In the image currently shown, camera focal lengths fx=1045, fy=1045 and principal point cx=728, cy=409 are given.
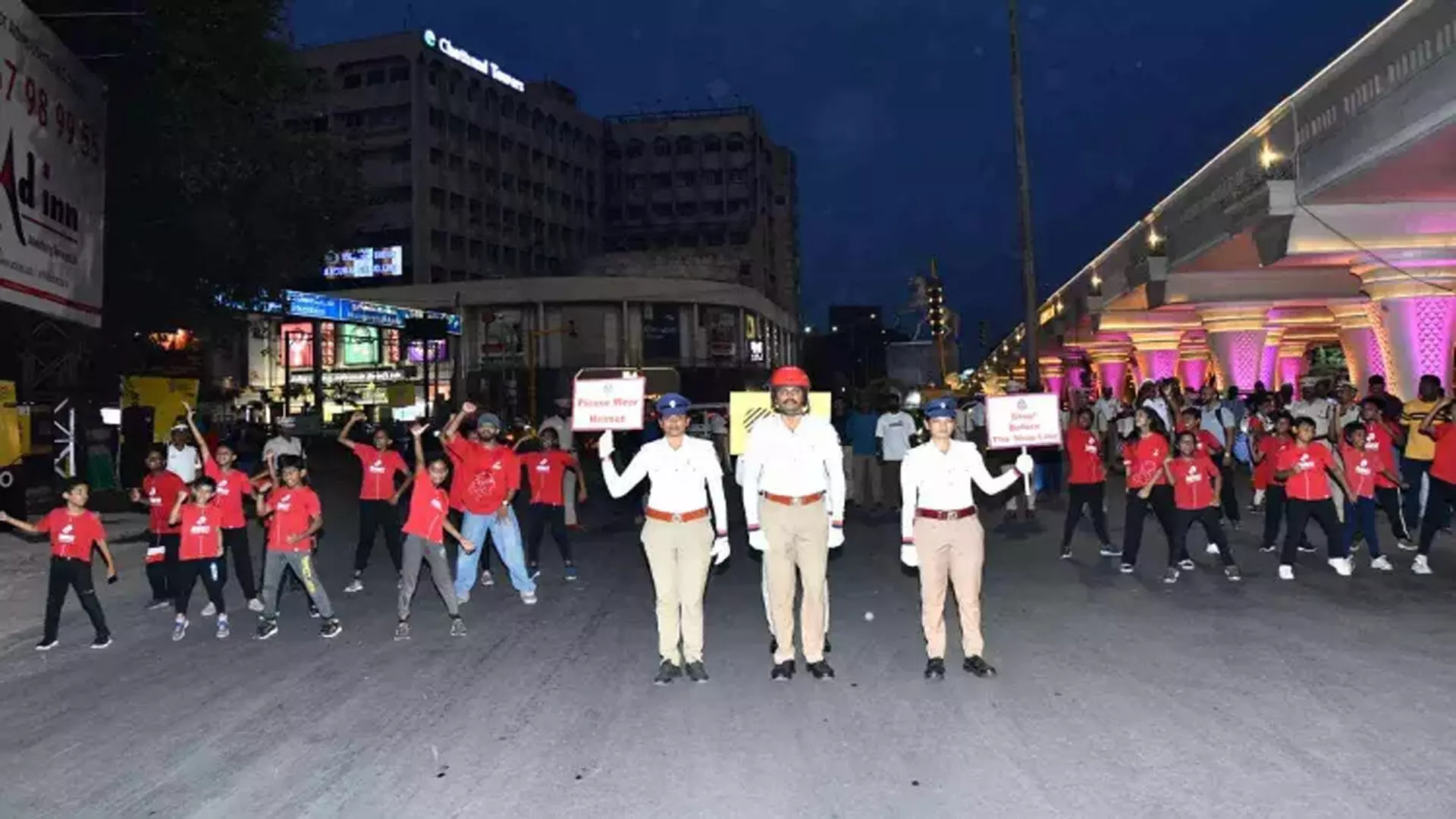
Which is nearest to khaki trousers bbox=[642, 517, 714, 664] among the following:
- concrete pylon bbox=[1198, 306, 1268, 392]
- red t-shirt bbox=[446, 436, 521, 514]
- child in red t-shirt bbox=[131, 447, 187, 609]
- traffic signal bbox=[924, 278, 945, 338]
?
red t-shirt bbox=[446, 436, 521, 514]

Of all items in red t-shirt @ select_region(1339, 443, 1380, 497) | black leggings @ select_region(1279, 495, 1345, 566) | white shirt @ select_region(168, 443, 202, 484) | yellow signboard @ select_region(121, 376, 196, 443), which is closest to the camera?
black leggings @ select_region(1279, 495, 1345, 566)

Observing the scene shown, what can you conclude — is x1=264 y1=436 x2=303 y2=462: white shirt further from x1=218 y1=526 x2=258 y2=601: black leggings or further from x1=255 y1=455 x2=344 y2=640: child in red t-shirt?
x1=255 y1=455 x2=344 y2=640: child in red t-shirt

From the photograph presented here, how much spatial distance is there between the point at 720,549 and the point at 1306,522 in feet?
20.3

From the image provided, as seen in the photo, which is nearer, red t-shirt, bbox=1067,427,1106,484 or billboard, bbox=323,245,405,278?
red t-shirt, bbox=1067,427,1106,484

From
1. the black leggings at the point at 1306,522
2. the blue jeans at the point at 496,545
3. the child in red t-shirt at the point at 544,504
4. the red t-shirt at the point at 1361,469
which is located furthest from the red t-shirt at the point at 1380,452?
the blue jeans at the point at 496,545

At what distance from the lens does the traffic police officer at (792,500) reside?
6.57m

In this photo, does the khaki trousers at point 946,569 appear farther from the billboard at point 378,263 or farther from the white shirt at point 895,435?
the billboard at point 378,263

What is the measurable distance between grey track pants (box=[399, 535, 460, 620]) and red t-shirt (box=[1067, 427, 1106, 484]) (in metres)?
6.91

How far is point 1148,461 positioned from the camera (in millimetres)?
10352

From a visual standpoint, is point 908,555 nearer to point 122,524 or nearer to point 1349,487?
point 1349,487

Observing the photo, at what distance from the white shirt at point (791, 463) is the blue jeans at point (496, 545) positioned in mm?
3564

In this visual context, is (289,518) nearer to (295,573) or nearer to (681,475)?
(295,573)

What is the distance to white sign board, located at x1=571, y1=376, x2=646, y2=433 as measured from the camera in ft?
31.0

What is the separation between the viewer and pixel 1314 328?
35.9m
